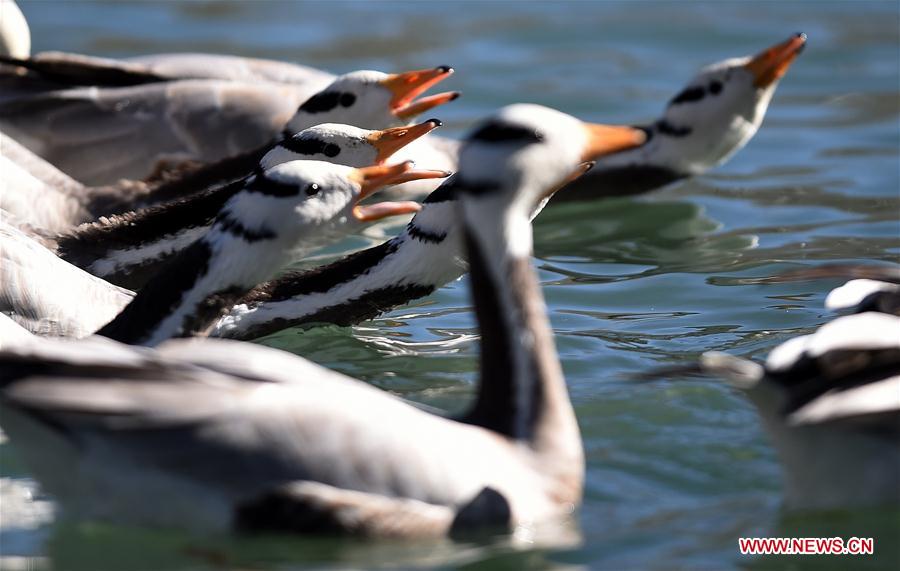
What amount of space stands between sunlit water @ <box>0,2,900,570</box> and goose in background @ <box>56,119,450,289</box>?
0.75 m

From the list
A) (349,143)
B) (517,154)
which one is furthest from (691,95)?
(517,154)

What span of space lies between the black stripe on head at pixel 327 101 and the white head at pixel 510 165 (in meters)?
3.49

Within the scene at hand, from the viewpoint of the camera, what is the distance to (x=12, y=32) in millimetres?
10430

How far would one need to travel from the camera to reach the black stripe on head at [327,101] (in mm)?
8695

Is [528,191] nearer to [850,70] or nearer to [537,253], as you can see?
[537,253]

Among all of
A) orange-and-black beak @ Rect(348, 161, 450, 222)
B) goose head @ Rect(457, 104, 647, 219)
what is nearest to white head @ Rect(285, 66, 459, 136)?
orange-and-black beak @ Rect(348, 161, 450, 222)

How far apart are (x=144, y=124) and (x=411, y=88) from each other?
86.3 inches

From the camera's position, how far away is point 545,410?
5.17 meters

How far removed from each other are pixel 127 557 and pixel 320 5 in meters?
12.8

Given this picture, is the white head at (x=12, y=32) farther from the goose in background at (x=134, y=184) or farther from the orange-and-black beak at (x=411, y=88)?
the orange-and-black beak at (x=411, y=88)

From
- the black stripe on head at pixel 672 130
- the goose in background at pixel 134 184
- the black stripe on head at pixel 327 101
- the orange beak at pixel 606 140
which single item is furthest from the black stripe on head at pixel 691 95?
the orange beak at pixel 606 140

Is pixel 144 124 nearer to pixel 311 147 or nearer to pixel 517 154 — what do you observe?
pixel 311 147

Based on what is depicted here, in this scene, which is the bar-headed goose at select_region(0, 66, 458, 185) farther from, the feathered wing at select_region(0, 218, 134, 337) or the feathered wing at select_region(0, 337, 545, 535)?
the feathered wing at select_region(0, 337, 545, 535)

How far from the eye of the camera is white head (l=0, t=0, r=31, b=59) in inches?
406
